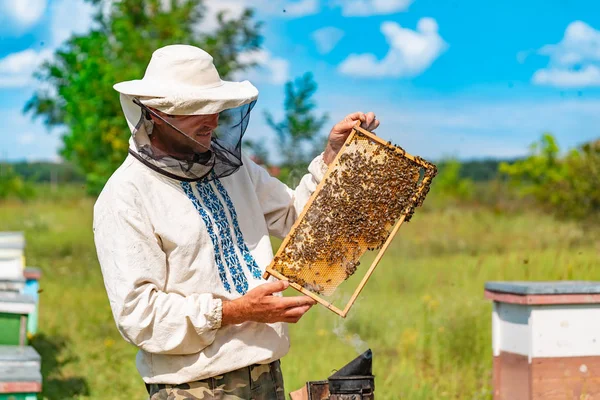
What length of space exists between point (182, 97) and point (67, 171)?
48.2 meters

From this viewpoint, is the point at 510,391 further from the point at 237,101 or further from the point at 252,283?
the point at 237,101

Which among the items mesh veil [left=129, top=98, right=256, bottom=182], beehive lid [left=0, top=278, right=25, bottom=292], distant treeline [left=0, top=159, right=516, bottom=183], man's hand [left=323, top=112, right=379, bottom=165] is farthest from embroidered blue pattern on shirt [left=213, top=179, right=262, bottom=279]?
distant treeline [left=0, top=159, right=516, bottom=183]

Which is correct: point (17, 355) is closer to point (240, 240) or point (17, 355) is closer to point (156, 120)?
point (240, 240)

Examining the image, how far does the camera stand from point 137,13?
41.0 ft

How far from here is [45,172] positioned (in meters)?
47.7

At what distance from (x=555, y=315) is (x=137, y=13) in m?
9.57

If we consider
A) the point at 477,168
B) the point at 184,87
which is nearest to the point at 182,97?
the point at 184,87

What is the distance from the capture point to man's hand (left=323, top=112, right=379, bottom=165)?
123 inches

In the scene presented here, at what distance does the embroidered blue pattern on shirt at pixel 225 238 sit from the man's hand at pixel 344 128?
55cm

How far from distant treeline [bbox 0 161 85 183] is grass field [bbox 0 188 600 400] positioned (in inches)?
1028

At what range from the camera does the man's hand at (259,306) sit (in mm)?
2760

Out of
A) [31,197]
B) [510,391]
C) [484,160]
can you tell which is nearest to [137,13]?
[510,391]

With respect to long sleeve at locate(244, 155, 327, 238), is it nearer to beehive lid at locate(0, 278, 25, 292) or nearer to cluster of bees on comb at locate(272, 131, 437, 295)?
cluster of bees on comb at locate(272, 131, 437, 295)

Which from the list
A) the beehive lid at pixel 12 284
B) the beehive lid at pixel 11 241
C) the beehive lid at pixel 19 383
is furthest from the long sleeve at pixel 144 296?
the beehive lid at pixel 11 241
